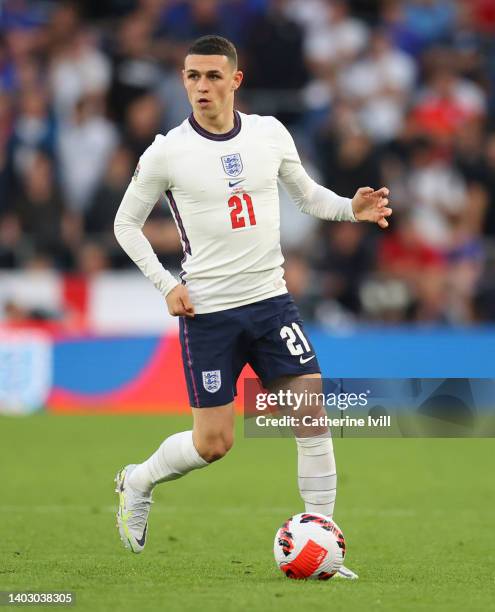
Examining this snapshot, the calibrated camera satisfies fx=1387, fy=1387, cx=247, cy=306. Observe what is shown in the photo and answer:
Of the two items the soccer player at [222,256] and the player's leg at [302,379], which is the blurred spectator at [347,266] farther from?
the player's leg at [302,379]

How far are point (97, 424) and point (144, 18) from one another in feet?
21.0

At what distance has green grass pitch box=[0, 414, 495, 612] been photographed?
6023mm

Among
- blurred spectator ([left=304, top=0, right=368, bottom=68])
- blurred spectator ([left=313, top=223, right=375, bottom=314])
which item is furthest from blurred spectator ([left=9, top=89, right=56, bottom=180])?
blurred spectator ([left=313, top=223, right=375, bottom=314])

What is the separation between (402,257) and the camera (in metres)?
16.8

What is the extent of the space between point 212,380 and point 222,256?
23.8 inches

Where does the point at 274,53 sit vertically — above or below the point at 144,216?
above

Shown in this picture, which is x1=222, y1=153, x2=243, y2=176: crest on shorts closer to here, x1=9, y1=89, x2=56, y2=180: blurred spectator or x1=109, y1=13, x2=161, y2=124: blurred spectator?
x1=9, y1=89, x2=56, y2=180: blurred spectator

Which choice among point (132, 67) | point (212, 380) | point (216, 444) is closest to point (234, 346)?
point (212, 380)

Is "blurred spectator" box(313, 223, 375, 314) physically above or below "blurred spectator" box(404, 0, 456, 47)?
below

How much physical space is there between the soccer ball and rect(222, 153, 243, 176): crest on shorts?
169 centimetres

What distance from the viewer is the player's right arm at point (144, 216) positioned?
6.68m

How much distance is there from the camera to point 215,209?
671cm

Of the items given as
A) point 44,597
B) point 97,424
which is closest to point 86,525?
point 44,597

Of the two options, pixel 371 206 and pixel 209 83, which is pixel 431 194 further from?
pixel 209 83
